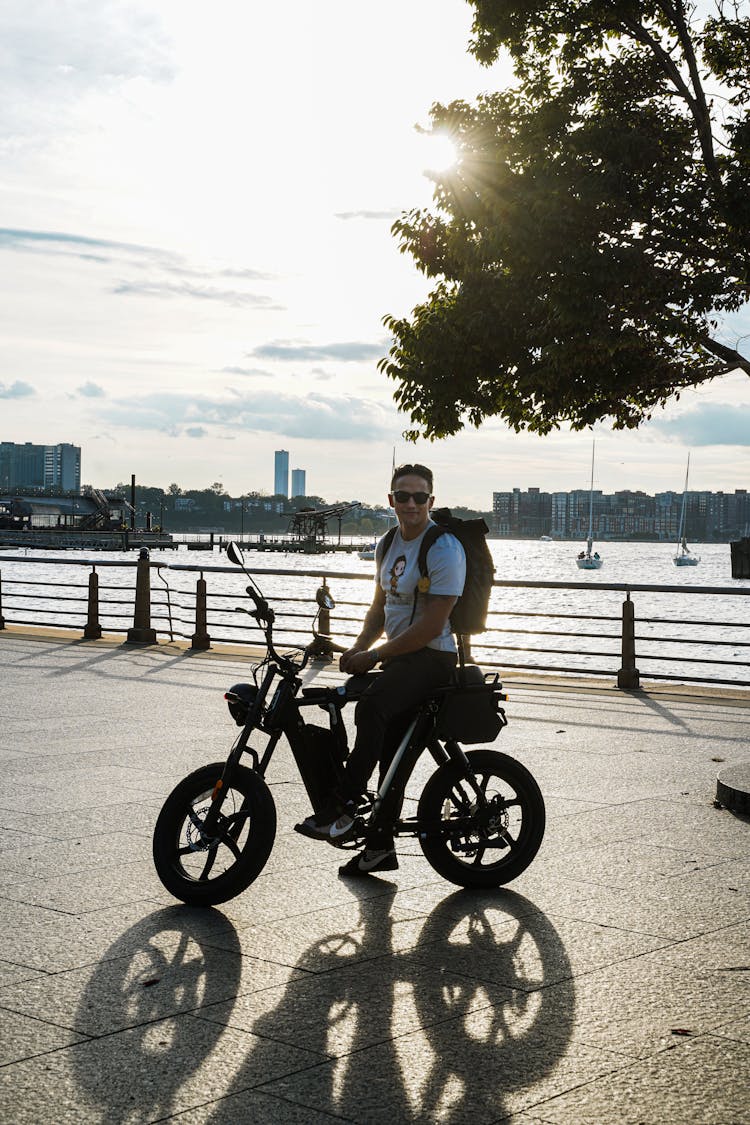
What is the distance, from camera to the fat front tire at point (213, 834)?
17.6 ft

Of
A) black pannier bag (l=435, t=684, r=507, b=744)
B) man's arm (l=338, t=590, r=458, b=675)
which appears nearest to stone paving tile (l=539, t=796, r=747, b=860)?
black pannier bag (l=435, t=684, r=507, b=744)

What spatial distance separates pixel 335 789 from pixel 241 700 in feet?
1.78

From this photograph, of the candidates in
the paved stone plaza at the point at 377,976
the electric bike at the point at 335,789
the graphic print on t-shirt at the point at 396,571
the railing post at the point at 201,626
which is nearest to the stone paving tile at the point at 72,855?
the paved stone plaza at the point at 377,976

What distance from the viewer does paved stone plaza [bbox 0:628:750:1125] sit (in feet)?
11.6

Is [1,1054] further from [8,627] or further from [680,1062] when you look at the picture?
[8,627]

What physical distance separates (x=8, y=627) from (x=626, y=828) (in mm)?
17378

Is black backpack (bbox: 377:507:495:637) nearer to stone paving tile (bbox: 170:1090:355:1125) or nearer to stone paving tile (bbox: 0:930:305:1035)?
stone paving tile (bbox: 0:930:305:1035)

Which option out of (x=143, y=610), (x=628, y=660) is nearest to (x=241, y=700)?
(x=628, y=660)

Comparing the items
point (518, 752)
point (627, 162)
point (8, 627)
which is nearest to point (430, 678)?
point (518, 752)

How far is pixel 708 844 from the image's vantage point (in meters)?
6.71

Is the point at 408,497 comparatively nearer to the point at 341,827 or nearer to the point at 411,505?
the point at 411,505

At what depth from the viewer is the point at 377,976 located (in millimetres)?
4578

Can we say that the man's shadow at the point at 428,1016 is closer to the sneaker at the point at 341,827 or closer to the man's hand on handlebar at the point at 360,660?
the sneaker at the point at 341,827

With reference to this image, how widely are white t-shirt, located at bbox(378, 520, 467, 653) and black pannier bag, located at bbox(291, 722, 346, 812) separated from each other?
1.70 feet
